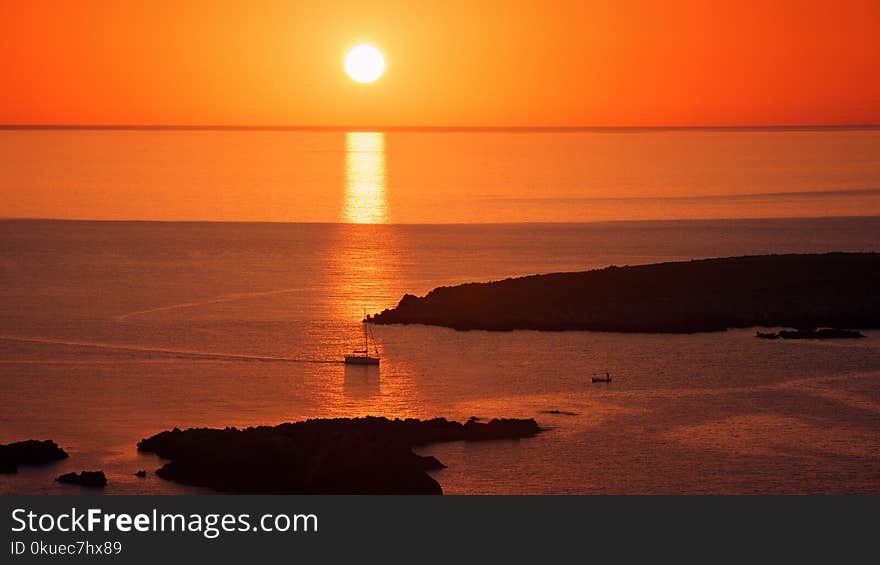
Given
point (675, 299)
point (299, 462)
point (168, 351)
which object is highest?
point (675, 299)

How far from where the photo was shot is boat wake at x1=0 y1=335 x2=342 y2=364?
66.9m

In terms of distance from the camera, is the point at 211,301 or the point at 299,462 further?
the point at 211,301

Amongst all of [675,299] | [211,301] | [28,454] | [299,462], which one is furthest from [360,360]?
[211,301]

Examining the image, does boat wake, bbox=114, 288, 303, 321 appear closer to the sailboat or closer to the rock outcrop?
the sailboat

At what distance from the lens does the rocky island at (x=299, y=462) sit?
40.7 meters

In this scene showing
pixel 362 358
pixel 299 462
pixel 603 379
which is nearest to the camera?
pixel 299 462

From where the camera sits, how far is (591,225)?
146 metres

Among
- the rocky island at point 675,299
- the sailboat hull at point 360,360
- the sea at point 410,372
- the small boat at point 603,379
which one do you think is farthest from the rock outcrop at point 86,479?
the rocky island at point 675,299

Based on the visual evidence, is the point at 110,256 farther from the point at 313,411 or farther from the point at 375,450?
the point at 375,450

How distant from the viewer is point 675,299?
7712 centimetres

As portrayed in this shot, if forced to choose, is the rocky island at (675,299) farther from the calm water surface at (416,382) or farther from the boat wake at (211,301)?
the boat wake at (211,301)

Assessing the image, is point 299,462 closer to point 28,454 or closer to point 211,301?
point 28,454

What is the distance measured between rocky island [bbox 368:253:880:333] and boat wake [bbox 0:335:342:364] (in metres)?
10.0

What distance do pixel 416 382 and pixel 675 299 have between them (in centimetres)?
2114
